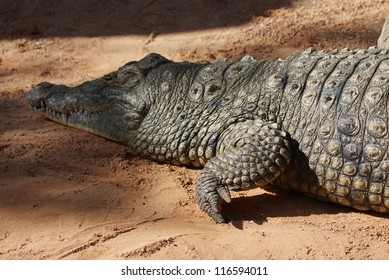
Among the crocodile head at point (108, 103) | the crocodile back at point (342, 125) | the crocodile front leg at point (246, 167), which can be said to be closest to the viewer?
the crocodile back at point (342, 125)

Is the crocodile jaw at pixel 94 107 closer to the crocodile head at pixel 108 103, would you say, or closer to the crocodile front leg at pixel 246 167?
the crocodile head at pixel 108 103

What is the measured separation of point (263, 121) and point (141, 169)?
3.46ft

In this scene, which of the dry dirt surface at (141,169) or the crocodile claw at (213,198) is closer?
the dry dirt surface at (141,169)

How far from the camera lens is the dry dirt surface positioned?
3.79m

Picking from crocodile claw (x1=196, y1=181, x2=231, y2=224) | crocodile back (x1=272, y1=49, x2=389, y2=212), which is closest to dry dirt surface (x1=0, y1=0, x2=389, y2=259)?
crocodile claw (x1=196, y1=181, x2=231, y2=224)

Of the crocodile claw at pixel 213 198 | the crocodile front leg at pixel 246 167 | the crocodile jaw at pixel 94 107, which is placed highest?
the crocodile jaw at pixel 94 107

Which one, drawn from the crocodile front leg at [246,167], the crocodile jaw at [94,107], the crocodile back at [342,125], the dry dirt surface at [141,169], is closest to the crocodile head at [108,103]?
the crocodile jaw at [94,107]

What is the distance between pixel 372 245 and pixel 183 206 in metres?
1.28

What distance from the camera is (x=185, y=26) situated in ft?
25.3

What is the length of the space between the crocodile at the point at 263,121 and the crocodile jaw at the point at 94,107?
12 millimetres

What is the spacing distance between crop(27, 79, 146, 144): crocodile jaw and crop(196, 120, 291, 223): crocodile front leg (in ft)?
3.41

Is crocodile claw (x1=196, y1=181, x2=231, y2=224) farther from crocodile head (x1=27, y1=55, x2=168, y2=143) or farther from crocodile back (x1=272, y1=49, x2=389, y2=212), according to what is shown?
crocodile head (x1=27, y1=55, x2=168, y2=143)

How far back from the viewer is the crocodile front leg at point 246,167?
13.6ft

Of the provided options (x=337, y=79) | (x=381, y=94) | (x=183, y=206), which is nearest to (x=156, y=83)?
(x=183, y=206)
